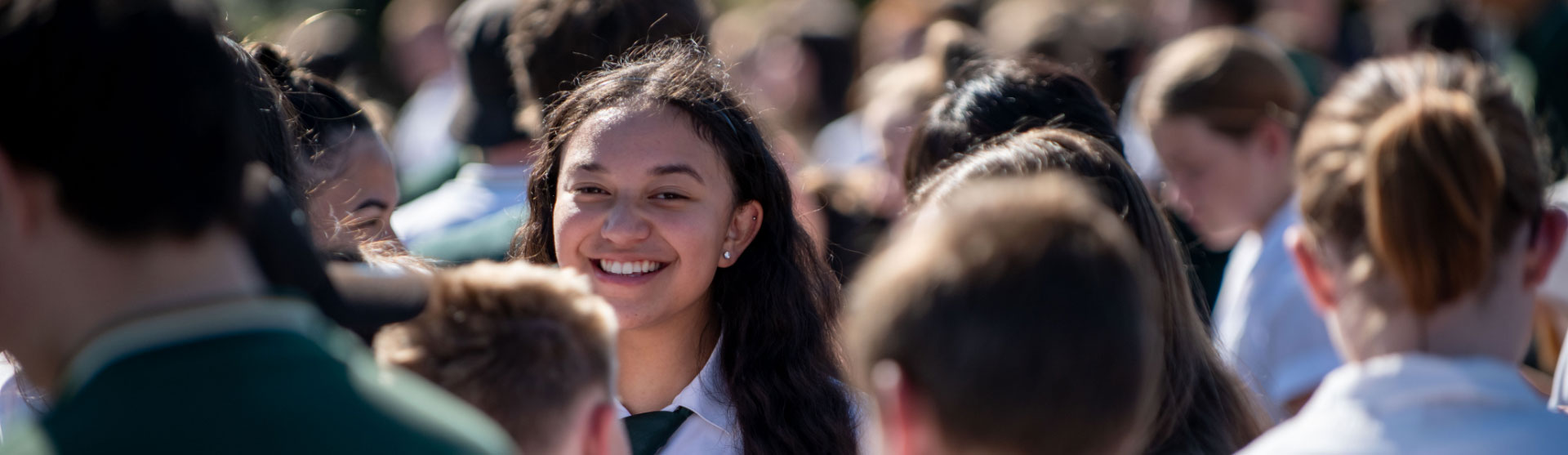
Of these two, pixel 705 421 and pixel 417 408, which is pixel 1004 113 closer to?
pixel 705 421

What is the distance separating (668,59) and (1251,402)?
55.7 inches

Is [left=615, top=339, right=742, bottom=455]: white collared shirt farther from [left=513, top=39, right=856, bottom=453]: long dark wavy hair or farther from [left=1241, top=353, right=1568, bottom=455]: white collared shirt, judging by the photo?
[left=1241, top=353, right=1568, bottom=455]: white collared shirt

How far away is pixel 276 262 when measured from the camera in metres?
1.33

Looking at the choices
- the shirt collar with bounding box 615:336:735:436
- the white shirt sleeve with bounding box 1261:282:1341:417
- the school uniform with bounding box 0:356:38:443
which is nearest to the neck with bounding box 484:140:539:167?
the shirt collar with bounding box 615:336:735:436

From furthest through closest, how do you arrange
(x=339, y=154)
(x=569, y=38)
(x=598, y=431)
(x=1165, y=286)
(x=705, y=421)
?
1. (x=569, y=38)
2. (x=339, y=154)
3. (x=705, y=421)
4. (x=1165, y=286)
5. (x=598, y=431)

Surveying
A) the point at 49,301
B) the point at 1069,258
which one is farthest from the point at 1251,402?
the point at 49,301

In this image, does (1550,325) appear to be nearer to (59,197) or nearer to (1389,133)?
(1389,133)

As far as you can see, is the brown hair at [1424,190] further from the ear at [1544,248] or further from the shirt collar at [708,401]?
the shirt collar at [708,401]

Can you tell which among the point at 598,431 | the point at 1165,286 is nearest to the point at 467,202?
the point at 1165,286

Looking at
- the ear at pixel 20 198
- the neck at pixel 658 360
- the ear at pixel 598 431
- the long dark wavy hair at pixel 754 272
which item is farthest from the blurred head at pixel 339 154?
the ear at pixel 20 198

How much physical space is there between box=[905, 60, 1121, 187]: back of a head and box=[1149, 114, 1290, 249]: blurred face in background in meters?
0.76

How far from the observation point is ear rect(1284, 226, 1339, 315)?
1.87 meters

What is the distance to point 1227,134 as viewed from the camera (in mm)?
3891

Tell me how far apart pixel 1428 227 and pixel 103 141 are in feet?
4.99
